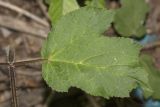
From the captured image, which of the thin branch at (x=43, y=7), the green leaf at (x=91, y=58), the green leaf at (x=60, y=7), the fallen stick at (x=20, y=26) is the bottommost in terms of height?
the green leaf at (x=91, y=58)

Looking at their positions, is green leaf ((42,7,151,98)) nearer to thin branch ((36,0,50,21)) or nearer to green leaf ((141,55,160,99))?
green leaf ((141,55,160,99))

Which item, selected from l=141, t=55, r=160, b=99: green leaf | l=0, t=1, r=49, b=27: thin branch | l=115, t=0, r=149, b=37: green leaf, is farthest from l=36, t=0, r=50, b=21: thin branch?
l=141, t=55, r=160, b=99: green leaf

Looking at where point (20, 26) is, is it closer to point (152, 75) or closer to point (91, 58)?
point (152, 75)

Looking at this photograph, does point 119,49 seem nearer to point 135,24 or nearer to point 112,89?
point 112,89

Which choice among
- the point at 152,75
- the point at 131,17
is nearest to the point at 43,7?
the point at 131,17

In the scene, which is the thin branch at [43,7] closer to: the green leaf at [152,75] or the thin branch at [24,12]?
the thin branch at [24,12]

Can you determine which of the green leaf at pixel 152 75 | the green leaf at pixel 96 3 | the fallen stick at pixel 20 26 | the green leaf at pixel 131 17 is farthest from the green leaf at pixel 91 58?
the fallen stick at pixel 20 26
